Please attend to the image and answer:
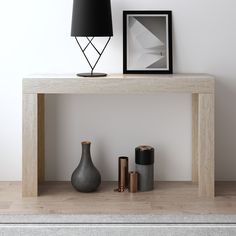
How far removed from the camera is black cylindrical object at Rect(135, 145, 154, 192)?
9.86ft

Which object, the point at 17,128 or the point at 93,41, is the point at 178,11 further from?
the point at 17,128

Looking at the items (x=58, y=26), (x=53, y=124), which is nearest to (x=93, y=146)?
(x=53, y=124)

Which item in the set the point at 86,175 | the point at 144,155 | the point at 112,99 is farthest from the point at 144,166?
the point at 112,99

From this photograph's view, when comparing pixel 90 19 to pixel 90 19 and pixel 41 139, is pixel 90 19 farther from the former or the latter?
pixel 41 139

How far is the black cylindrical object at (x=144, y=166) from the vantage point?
3.01 meters

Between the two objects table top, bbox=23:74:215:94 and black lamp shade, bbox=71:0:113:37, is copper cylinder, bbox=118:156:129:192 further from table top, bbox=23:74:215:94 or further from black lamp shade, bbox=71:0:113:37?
black lamp shade, bbox=71:0:113:37

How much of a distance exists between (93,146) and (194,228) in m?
0.87

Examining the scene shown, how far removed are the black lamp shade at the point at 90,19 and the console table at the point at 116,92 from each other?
0.25 m

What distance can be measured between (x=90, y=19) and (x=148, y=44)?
0.42 m

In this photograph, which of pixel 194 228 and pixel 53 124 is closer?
pixel 194 228

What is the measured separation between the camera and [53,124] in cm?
321

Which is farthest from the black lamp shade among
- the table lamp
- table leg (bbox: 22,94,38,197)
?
table leg (bbox: 22,94,38,197)

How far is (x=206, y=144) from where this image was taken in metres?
2.87

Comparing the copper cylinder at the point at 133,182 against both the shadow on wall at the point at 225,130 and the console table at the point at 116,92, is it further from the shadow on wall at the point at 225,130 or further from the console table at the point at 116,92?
the shadow on wall at the point at 225,130
